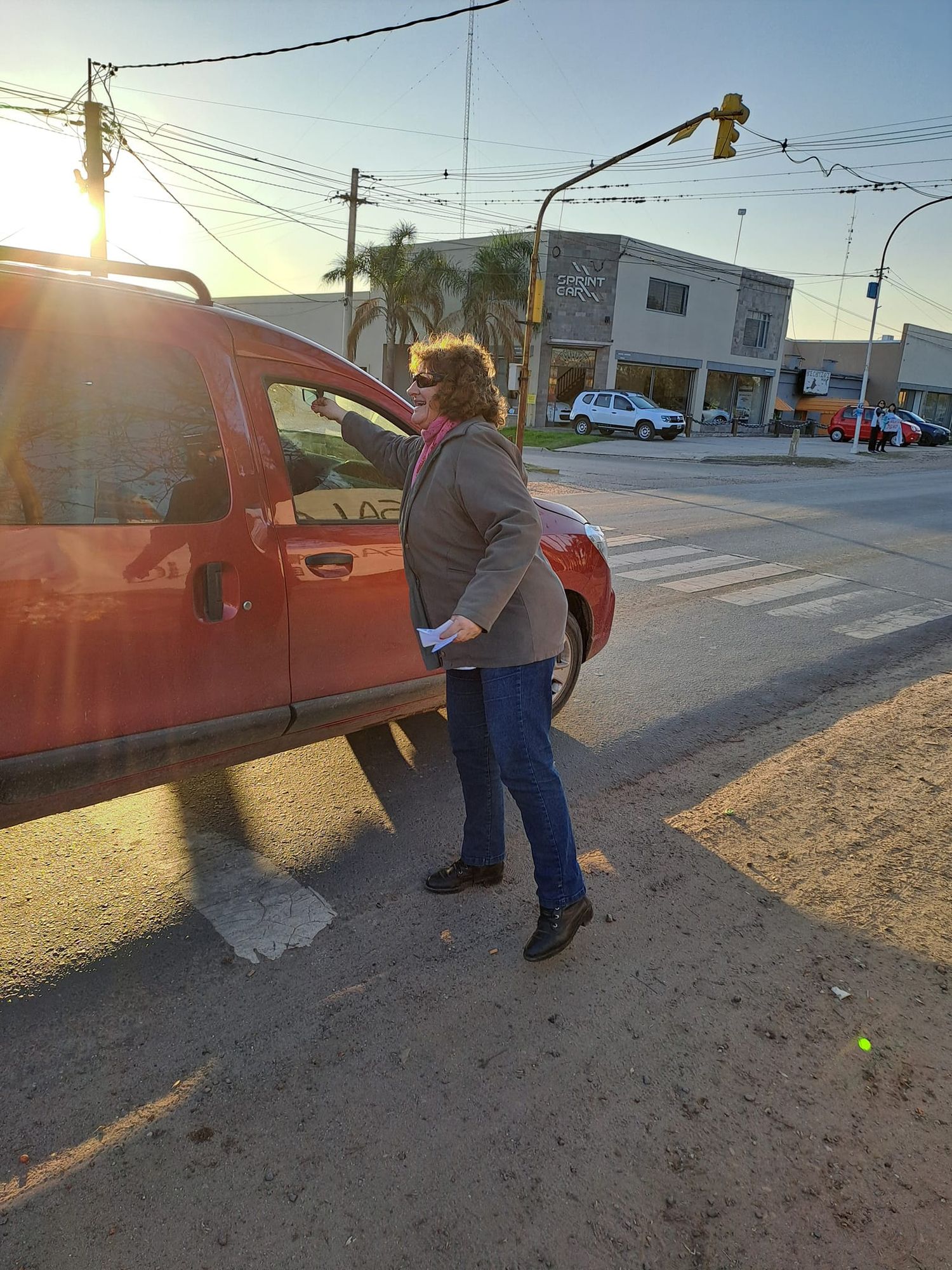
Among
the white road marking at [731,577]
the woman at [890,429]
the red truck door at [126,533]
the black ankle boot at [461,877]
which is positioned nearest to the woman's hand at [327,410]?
the red truck door at [126,533]

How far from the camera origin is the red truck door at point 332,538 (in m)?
3.15

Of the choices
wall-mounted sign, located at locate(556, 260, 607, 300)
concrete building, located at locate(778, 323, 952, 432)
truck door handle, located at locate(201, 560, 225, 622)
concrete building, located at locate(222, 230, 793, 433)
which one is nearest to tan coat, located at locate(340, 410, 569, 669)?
truck door handle, located at locate(201, 560, 225, 622)

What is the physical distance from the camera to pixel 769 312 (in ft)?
148

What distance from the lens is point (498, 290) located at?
34562 millimetres

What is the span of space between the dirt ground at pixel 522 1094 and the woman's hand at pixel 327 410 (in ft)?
6.06

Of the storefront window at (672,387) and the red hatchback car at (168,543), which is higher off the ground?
the storefront window at (672,387)

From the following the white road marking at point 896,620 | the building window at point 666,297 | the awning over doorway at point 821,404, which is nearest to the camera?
the white road marking at point 896,620

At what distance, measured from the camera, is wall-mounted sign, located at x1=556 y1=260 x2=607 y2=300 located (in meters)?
37.4

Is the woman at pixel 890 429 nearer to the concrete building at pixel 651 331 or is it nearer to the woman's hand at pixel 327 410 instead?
the concrete building at pixel 651 331

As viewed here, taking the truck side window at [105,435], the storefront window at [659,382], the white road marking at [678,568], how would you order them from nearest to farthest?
the truck side window at [105,435]
the white road marking at [678,568]
the storefront window at [659,382]

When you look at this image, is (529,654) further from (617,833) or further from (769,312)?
(769,312)

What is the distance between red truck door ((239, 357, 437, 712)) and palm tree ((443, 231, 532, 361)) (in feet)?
104

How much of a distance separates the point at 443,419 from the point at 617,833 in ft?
6.56

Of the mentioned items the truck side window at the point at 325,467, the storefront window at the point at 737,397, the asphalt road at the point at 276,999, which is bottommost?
the asphalt road at the point at 276,999
